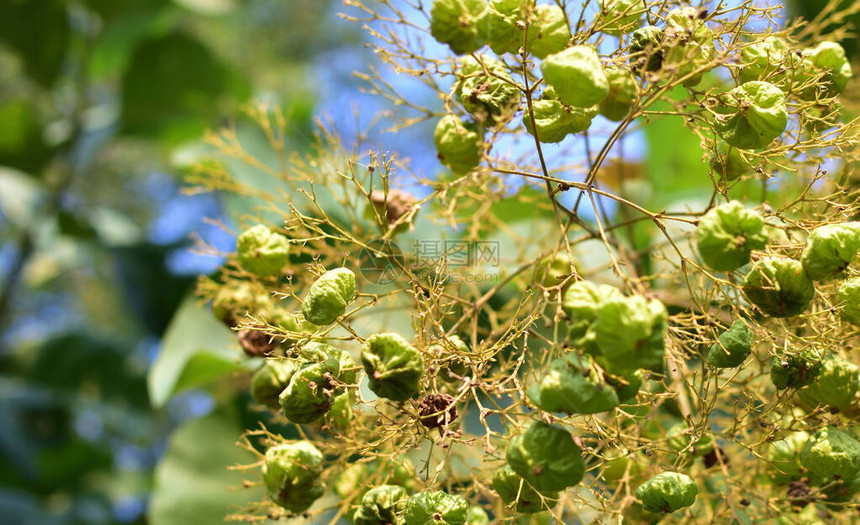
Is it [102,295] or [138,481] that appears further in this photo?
[102,295]

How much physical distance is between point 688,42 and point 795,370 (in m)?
0.49

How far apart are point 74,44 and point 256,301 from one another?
8.58ft

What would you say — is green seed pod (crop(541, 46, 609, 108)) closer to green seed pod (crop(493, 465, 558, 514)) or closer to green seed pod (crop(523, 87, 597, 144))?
green seed pod (crop(523, 87, 597, 144))

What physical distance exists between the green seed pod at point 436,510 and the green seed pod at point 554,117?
1.73ft

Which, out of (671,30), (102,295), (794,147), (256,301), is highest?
(102,295)

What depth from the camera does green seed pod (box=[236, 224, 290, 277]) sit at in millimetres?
1211

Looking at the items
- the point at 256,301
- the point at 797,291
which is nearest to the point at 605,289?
the point at 797,291

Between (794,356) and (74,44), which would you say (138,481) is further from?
(794,356)

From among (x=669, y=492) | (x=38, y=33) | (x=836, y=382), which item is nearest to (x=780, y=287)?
(x=836, y=382)

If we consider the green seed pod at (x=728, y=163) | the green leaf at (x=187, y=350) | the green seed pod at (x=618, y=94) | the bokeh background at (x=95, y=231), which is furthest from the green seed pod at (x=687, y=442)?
the bokeh background at (x=95, y=231)

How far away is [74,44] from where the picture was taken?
3.27 meters

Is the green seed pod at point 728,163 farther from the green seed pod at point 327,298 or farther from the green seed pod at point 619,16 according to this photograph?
the green seed pod at point 327,298

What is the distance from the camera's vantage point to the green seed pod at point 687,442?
103 centimetres

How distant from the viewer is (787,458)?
1.18m
